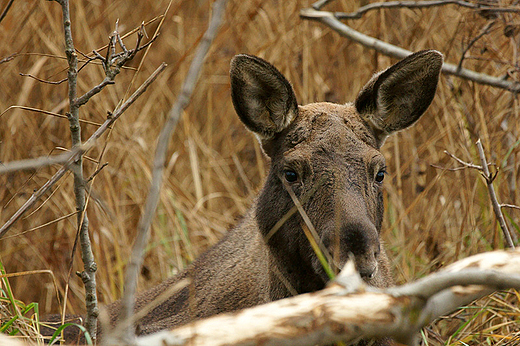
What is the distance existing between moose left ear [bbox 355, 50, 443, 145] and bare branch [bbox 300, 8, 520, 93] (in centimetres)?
126

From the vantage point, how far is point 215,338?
2113 mm

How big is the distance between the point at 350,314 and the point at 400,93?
2358 mm

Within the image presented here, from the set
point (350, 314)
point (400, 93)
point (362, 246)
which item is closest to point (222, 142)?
point (400, 93)

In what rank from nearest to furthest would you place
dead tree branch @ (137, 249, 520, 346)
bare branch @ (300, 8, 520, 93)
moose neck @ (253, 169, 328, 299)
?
dead tree branch @ (137, 249, 520, 346) < moose neck @ (253, 169, 328, 299) < bare branch @ (300, 8, 520, 93)

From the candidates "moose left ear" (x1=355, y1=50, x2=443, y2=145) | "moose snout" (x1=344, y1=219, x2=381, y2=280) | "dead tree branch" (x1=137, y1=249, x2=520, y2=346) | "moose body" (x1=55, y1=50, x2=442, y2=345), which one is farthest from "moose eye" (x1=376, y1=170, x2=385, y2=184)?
"dead tree branch" (x1=137, y1=249, x2=520, y2=346)

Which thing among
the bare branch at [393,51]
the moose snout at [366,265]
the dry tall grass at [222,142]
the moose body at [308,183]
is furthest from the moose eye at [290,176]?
the bare branch at [393,51]

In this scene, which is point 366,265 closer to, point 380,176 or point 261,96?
point 380,176

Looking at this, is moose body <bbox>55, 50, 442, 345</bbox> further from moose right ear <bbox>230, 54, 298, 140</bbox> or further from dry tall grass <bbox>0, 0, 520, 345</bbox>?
dry tall grass <bbox>0, 0, 520, 345</bbox>

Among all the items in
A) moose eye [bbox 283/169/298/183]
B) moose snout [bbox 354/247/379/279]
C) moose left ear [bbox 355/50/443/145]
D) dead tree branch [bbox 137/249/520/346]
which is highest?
moose left ear [bbox 355/50/443/145]

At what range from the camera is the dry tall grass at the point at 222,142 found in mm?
5543

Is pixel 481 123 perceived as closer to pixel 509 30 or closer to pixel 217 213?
pixel 509 30

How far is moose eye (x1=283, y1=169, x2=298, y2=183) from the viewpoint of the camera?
3.72 meters

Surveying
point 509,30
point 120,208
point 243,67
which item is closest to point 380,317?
point 243,67

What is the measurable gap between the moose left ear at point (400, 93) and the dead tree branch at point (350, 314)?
1.94 m
